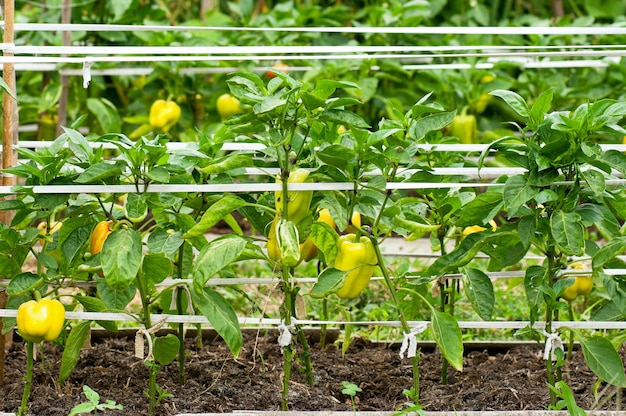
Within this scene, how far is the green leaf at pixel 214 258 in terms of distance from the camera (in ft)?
6.56

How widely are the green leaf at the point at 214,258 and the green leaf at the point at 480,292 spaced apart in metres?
0.51

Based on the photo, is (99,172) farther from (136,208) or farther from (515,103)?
(515,103)

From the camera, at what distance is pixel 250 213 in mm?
2281

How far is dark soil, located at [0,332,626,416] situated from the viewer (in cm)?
229

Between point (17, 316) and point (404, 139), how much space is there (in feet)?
3.10

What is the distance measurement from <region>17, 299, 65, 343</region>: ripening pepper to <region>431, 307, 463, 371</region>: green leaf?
822 mm

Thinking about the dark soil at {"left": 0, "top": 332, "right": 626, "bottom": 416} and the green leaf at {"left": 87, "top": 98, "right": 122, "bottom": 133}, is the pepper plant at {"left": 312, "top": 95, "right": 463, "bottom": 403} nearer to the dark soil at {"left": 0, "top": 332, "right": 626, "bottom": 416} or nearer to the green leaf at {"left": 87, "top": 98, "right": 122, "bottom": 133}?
the dark soil at {"left": 0, "top": 332, "right": 626, "bottom": 416}

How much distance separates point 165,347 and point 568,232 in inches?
37.2

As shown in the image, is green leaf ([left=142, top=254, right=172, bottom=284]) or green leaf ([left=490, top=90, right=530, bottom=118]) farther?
green leaf ([left=142, top=254, right=172, bottom=284])

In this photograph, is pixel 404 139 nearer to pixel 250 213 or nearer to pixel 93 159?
pixel 250 213

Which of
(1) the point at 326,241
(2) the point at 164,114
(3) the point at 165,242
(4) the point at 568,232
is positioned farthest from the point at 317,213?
(2) the point at 164,114

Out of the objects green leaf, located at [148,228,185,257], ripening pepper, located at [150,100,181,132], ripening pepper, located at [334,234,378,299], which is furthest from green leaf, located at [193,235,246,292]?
ripening pepper, located at [150,100,181,132]

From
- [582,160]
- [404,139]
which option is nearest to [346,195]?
[404,139]

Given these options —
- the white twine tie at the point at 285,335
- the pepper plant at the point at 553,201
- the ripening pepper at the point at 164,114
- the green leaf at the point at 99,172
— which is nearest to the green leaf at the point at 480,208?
the pepper plant at the point at 553,201
